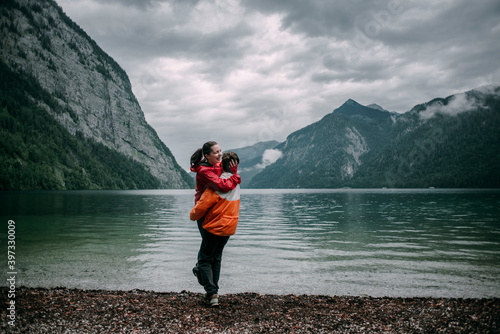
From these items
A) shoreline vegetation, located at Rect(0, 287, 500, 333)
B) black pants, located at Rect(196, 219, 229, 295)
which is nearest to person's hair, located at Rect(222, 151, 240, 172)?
black pants, located at Rect(196, 219, 229, 295)

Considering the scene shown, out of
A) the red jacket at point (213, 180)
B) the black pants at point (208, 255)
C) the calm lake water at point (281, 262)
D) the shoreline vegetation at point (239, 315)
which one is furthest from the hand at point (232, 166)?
the calm lake water at point (281, 262)

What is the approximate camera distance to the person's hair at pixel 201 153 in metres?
7.21

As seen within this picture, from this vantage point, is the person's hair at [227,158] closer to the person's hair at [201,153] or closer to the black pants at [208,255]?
the person's hair at [201,153]

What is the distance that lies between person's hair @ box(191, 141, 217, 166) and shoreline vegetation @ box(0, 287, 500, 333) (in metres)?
3.18

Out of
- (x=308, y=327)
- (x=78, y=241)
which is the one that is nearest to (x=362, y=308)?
(x=308, y=327)

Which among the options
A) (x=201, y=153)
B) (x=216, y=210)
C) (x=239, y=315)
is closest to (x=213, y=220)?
(x=216, y=210)

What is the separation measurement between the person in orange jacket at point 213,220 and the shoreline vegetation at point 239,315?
0.69 meters

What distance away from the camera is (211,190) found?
272 inches

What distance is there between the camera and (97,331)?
18.1ft

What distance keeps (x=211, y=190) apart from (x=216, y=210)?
1.45ft

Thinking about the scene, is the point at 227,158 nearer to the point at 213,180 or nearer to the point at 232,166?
the point at 232,166

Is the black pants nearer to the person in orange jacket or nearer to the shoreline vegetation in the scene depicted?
the person in orange jacket

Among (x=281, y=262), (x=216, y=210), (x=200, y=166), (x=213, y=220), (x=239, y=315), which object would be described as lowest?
(x=281, y=262)

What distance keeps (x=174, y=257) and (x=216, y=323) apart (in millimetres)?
9395
